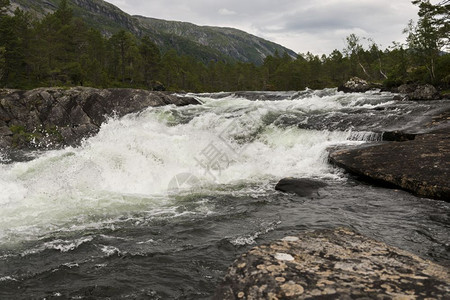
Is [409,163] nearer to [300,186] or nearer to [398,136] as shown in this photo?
[300,186]

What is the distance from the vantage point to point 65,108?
31656 mm

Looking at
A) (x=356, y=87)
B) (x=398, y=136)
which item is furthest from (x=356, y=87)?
(x=398, y=136)

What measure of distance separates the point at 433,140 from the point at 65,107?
31.7m

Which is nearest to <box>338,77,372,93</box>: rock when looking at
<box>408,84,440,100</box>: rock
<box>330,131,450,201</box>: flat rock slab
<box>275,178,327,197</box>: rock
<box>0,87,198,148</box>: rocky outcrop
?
<box>408,84,440,100</box>: rock

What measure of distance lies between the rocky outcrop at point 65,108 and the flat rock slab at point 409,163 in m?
23.4

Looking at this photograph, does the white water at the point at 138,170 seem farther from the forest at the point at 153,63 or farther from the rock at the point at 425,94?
the rock at the point at 425,94

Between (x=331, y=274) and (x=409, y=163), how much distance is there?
8.47 metres

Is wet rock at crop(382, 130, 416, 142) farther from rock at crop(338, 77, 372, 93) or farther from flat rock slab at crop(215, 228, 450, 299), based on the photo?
rock at crop(338, 77, 372, 93)

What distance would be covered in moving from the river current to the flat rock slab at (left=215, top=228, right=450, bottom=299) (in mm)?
1656

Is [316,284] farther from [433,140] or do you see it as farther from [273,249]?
[433,140]

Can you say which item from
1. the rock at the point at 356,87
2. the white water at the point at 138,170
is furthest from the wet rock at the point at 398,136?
the rock at the point at 356,87

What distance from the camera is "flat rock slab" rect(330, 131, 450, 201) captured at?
9.09 m

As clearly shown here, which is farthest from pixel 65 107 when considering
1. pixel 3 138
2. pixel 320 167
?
pixel 320 167

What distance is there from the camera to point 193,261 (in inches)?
232
